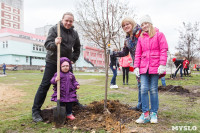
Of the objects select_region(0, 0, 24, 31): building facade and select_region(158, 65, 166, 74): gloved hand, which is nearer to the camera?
select_region(158, 65, 166, 74): gloved hand

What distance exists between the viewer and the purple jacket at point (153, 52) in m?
3.13

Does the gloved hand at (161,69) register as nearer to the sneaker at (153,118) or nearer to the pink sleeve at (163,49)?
the pink sleeve at (163,49)

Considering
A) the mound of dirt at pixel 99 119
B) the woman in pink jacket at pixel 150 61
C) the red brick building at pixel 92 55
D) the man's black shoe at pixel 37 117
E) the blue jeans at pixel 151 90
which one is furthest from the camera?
the red brick building at pixel 92 55

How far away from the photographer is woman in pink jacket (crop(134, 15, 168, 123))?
10.3 ft

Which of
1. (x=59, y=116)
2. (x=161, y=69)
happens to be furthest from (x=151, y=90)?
(x=59, y=116)

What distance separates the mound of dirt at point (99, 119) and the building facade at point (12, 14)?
89.3m

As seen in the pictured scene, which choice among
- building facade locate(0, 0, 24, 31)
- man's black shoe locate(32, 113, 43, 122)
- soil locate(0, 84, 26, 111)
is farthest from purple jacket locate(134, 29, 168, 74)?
building facade locate(0, 0, 24, 31)

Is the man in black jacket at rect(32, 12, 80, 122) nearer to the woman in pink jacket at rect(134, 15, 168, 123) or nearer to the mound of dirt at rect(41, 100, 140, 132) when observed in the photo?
the mound of dirt at rect(41, 100, 140, 132)

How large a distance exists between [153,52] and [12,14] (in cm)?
9374

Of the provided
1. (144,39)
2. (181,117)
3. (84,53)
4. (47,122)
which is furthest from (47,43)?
(84,53)

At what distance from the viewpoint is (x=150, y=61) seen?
128 inches

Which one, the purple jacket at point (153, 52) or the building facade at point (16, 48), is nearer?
the purple jacket at point (153, 52)

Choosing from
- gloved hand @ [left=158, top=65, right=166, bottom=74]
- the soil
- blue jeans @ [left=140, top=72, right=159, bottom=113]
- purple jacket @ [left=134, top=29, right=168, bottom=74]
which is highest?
purple jacket @ [left=134, top=29, right=168, bottom=74]

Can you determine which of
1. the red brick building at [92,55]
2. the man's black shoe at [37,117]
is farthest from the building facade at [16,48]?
the man's black shoe at [37,117]
